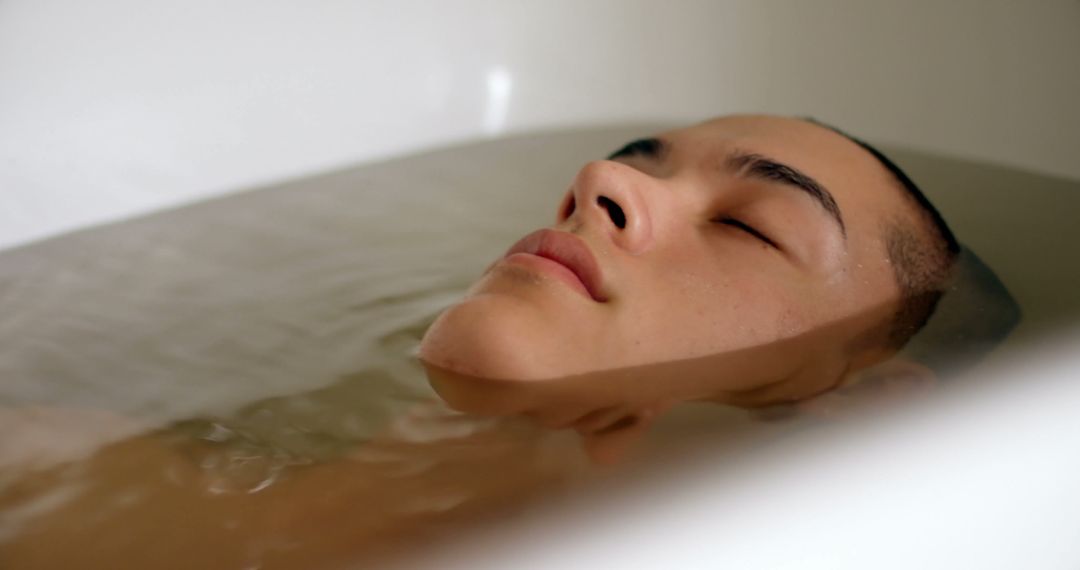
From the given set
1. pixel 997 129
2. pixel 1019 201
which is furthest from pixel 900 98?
pixel 1019 201

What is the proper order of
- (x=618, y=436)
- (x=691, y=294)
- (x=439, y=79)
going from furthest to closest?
(x=439, y=79) < (x=691, y=294) < (x=618, y=436)

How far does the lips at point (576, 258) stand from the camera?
76cm

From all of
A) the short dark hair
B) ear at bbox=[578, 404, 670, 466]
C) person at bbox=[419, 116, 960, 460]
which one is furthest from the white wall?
ear at bbox=[578, 404, 670, 466]

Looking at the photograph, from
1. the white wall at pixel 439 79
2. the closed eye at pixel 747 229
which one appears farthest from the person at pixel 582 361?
the white wall at pixel 439 79

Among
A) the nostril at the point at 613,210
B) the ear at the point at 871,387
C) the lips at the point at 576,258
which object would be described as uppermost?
the nostril at the point at 613,210

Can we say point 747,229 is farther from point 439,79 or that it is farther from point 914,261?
point 439,79

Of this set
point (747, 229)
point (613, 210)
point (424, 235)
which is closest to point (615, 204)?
point (613, 210)

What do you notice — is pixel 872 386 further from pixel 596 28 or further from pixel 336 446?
pixel 596 28

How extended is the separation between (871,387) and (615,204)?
225 millimetres

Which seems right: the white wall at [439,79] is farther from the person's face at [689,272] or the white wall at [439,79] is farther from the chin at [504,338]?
the chin at [504,338]

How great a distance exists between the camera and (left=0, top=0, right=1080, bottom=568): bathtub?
0.43 metres

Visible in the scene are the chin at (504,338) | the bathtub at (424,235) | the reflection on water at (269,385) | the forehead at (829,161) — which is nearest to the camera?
the bathtub at (424,235)

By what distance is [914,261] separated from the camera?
89 cm

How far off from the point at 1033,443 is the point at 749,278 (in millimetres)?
344
